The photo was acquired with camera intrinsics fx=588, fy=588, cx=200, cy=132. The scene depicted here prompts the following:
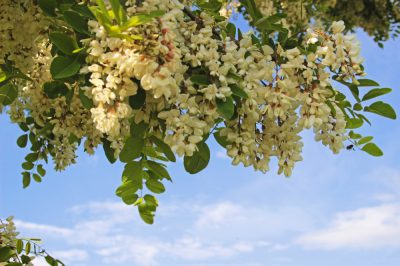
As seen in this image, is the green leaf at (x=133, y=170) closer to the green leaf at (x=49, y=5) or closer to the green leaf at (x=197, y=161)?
the green leaf at (x=197, y=161)

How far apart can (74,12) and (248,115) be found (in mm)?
603

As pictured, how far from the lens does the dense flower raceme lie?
1541 millimetres

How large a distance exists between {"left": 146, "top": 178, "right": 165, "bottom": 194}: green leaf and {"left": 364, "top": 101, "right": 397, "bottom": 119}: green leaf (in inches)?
34.5

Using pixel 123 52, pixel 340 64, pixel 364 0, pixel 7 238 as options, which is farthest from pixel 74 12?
pixel 364 0

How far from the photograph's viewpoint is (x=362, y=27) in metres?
7.62

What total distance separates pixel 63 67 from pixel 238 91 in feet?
1.69

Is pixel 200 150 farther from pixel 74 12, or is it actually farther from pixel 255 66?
pixel 74 12

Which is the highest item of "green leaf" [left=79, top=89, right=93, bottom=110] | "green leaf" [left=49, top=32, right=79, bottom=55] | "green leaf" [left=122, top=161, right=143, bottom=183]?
"green leaf" [left=49, top=32, right=79, bottom=55]

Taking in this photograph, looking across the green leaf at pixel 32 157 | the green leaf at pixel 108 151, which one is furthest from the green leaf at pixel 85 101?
the green leaf at pixel 32 157

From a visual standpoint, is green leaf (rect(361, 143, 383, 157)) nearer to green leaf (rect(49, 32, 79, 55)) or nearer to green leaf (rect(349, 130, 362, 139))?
green leaf (rect(349, 130, 362, 139))

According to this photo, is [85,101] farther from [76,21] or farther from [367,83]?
[367,83]

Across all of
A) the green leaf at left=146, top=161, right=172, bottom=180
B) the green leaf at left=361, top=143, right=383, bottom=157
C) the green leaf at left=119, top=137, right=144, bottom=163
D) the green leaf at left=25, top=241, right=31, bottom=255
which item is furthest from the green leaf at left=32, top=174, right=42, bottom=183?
the green leaf at left=361, top=143, right=383, bottom=157

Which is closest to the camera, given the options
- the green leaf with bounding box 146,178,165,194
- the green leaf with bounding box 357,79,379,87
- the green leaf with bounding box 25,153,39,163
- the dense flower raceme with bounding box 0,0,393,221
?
the dense flower raceme with bounding box 0,0,393,221

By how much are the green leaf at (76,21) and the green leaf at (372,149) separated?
1.14 meters
